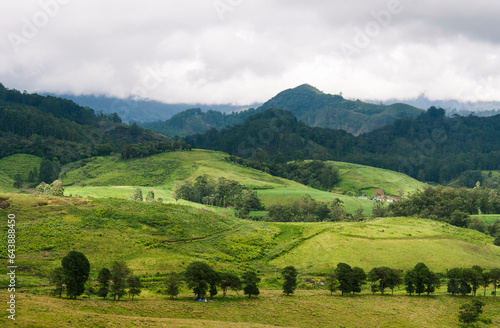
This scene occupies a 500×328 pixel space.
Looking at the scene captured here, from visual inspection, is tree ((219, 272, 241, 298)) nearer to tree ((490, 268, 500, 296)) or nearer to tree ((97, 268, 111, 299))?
tree ((97, 268, 111, 299))

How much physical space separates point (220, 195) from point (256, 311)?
3931 inches

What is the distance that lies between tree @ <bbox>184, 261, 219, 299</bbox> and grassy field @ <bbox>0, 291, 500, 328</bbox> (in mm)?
2190

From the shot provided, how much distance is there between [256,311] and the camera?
57.9 metres

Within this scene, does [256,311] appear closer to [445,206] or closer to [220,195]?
[220,195]

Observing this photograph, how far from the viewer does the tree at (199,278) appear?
2372 inches

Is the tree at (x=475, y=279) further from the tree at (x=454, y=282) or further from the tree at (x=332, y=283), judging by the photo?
the tree at (x=332, y=283)

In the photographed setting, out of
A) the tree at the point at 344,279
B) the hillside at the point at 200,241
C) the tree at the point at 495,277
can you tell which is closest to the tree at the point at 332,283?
the tree at the point at 344,279

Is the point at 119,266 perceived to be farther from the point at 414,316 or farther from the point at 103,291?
the point at 414,316

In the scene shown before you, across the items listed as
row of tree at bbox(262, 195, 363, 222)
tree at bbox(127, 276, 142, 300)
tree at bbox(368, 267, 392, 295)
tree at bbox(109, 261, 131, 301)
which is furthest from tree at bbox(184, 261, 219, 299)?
row of tree at bbox(262, 195, 363, 222)

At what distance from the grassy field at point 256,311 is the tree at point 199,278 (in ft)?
7.19

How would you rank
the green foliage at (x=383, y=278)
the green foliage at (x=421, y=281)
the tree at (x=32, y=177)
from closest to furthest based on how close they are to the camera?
1. the green foliage at (x=421, y=281)
2. the green foliage at (x=383, y=278)
3. the tree at (x=32, y=177)

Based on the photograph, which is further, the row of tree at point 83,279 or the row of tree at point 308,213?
the row of tree at point 308,213

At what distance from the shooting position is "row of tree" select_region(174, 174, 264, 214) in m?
149

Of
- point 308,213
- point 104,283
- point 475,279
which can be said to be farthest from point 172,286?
point 308,213
